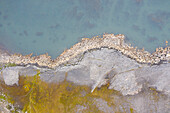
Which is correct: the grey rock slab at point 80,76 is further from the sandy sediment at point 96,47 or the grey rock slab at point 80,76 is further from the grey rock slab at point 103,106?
the grey rock slab at point 103,106

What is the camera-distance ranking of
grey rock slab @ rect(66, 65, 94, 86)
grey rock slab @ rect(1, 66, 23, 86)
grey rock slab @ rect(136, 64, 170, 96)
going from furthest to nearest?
grey rock slab @ rect(1, 66, 23, 86) → grey rock slab @ rect(66, 65, 94, 86) → grey rock slab @ rect(136, 64, 170, 96)

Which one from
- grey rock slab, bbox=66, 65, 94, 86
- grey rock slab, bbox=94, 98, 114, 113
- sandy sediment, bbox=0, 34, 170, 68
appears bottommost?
grey rock slab, bbox=94, 98, 114, 113

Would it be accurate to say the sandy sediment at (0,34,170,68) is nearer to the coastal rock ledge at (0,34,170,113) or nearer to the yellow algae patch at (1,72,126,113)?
the coastal rock ledge at (0,34,170,113)

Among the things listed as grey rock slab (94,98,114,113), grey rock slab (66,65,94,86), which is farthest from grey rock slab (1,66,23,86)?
grey rock slab (94,98,114,113)

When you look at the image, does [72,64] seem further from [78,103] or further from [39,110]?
[39,110]

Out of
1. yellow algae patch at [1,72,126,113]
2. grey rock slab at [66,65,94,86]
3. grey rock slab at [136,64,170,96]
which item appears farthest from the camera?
grey rock slab at [66,65,94,86]

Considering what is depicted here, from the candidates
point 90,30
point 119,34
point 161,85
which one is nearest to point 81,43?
point 90,30

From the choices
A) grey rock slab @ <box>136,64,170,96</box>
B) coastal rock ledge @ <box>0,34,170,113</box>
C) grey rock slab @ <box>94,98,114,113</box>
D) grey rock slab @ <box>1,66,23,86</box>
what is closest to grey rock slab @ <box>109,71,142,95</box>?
coastal rock ledge @ <box>0,34,170,113</box>

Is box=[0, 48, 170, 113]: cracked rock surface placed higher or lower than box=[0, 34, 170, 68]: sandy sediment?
lower

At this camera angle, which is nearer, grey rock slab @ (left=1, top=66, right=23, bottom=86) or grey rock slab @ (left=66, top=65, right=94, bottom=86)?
grey rock slab @ (left=66, top=65, right=94, bottom=86)
